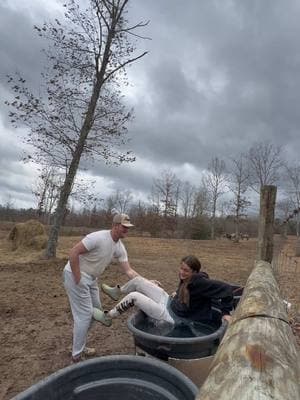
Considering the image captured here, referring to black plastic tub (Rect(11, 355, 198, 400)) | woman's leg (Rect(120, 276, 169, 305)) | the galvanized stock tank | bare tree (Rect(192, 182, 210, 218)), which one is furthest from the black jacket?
bare tree (Rect(192, 182, 210, 218))

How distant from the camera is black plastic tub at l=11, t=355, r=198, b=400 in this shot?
6.93ft

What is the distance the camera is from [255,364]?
4.41ft

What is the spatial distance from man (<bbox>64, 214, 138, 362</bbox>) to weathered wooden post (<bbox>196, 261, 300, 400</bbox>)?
74.8 inches

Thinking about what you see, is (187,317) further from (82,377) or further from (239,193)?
(239,193)

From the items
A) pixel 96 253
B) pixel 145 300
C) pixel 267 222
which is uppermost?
pixel 267 222

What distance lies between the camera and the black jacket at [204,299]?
345 centimetres

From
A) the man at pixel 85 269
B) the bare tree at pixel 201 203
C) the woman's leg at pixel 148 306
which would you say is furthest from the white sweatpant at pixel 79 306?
the bare tree at pixel 201 203

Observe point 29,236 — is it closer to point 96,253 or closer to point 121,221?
point 96,253

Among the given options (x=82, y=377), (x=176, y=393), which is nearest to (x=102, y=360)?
(x=82, y=377)

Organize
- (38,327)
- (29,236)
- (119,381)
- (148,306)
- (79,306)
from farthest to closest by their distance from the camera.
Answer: (29,236) → (38,327) → (79,306) → (148,306) → (119,381)

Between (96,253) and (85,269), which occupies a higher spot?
(96,253)

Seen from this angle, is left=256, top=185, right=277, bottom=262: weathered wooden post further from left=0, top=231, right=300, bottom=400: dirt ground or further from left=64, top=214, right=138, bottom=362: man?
left=64, top=214, right=138, bottom=362: man

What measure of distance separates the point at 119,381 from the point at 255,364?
1.24 metres

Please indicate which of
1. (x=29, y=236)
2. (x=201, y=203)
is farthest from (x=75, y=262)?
(x=201, y=203)
